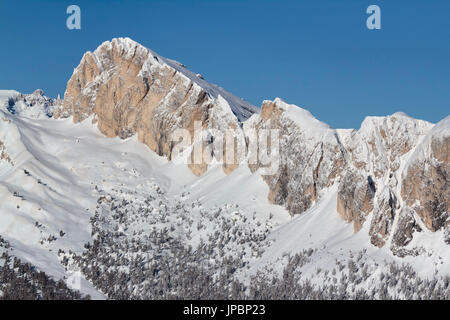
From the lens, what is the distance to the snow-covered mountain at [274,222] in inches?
5408

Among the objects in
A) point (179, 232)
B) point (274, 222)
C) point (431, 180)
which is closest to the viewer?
point (431, 180)

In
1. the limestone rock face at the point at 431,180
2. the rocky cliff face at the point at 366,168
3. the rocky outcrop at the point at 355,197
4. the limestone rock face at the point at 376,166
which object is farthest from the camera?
the rocky outcrop at the point at 355,197

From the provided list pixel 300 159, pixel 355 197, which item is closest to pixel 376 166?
pixel 355 197

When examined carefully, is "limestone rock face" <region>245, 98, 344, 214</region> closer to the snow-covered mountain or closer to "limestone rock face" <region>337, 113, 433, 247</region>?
the snow-covered mountain

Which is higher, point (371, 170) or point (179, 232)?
point (371, 170)

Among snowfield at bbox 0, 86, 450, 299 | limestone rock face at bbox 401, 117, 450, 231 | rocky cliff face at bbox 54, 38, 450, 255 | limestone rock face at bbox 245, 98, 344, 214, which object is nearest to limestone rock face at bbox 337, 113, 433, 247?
rocky cliff face at bbox 54, 38, 450, 255

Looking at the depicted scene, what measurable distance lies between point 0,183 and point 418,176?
313 feet

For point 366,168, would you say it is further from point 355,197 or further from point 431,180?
point 431,180

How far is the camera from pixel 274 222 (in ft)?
563

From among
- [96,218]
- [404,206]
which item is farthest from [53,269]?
[404,206]

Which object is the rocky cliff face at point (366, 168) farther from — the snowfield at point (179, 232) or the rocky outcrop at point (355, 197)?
the snowfield at point (179, 232)

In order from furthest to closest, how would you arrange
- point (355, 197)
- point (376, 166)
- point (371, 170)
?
point (371, 170), point (376, 166), point (355, 197)

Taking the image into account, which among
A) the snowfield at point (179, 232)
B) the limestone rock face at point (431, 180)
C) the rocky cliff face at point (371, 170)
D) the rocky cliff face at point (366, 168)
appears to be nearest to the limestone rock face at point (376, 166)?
the rocky cliff face at point (371, 170)
